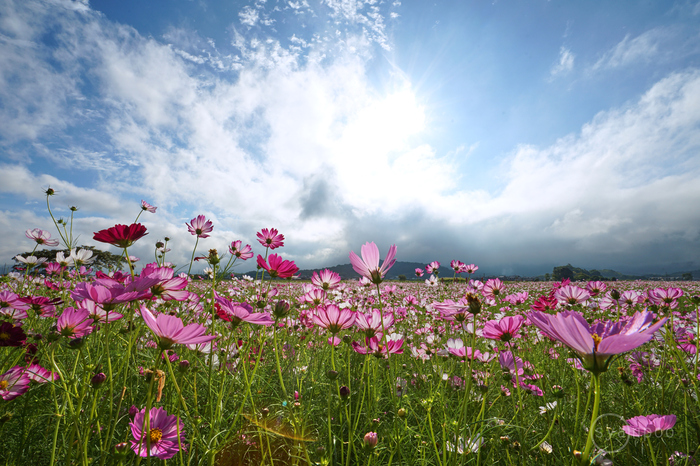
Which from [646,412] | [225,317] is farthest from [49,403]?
[646,412]

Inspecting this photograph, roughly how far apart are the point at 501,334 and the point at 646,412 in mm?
1198

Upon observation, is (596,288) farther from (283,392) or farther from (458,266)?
(283,392)

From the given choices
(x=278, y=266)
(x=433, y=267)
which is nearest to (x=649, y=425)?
(x=278, y=266)

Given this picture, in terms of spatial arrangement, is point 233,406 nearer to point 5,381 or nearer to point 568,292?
point 5,381

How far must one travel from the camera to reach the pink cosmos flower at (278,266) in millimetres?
1287

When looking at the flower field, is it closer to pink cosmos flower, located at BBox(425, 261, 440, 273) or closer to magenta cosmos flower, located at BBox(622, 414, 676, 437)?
magenta cosmos flower, located at BBox(622, 414, 676, 437)

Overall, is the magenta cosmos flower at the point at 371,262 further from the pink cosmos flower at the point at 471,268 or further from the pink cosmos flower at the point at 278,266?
the pink cosmos flower at the point at 471,268

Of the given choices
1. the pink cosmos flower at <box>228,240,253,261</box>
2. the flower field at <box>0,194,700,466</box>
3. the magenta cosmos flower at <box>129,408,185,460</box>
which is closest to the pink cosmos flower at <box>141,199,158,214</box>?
the flower field at <box>0,194,700,466</box>

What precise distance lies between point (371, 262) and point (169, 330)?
0.62 m

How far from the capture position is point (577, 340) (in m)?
0.53

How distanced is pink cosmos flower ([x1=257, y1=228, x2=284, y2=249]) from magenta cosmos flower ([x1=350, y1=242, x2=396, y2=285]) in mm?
860

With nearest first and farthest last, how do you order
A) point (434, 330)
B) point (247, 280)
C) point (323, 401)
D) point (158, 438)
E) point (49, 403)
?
point (158, 438), point (49, 403), point (323, 401), point (434, 330), point (247, 280)

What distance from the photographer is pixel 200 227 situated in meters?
1.94

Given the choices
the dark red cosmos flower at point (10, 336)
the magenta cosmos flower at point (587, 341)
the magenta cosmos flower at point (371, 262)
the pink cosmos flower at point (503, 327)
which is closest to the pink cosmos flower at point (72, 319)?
the dark red cosmos flower at point (10, 336)
